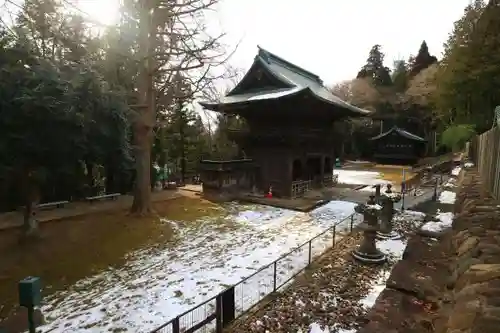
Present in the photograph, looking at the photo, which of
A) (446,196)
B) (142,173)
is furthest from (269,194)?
(446,196)

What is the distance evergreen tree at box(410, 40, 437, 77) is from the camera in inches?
2266

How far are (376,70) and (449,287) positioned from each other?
6586 centimetres

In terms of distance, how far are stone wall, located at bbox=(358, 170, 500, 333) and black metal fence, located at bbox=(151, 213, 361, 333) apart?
317cm

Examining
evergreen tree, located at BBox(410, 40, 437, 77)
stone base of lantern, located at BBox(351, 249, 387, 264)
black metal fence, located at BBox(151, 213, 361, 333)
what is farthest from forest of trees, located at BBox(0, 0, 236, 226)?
evergreen tree, located at BBox(410, 40, 437, 77)

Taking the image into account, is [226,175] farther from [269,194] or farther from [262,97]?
[262,97]

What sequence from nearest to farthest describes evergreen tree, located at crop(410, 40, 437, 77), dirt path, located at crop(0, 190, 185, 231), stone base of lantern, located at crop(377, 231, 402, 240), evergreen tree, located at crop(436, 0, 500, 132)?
stone base of lantern, located at crop(377, 231, 402, 240) < dirt path, located at crop(0, 190, 185, 231) < evergreen tree, located at crop(436, 0, 500, 132) < evergreen tree, located at crop(410, 40, 437, 77)

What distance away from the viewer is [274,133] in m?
19.1

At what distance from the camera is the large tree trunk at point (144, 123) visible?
13.4 meters

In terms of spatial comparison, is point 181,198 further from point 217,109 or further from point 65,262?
point 65,262

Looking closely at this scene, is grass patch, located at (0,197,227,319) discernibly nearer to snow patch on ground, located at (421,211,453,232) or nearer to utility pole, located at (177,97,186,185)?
snow patch on ground, located at (421,211,453,232)

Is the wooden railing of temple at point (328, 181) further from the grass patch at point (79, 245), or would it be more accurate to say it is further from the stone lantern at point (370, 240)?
the stone lantern at point (370, 240)

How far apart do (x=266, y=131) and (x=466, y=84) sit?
51.1ft

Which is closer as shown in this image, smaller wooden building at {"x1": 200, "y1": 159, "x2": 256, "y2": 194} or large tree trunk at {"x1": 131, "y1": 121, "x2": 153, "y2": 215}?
large tree trunk at {"x1": 131, "y1": 121, "x2": 153, "y2": 215}

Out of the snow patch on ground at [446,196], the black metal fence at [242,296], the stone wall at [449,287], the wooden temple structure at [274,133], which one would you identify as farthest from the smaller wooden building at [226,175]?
the stone wall at [449,287]
